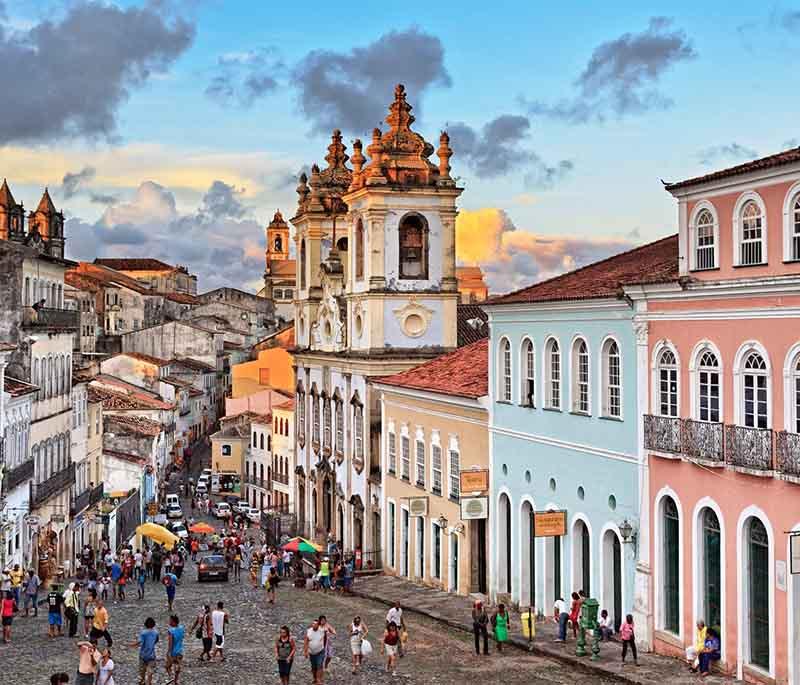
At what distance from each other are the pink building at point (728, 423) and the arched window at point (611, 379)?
1353mm

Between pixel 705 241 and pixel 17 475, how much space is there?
23.1 metres

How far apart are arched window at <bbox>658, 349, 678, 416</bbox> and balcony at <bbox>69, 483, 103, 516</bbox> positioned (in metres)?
28.0

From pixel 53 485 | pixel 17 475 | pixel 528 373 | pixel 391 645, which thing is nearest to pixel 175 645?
pixel 391 645

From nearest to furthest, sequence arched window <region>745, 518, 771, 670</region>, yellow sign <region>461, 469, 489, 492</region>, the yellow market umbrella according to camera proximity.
Answer: 1. arched window <region>745, 518, 771, 670</region>
2. yellow sign <region>461, 469, 489, 492</region>
3. the yellow market umbrella

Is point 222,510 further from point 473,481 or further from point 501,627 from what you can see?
point 501,627

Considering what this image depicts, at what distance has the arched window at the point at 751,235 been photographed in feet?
70.6

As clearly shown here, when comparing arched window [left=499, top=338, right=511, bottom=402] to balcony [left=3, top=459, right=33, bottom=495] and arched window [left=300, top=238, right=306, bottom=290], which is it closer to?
balcony [left=3, top=459, right=33, bottom=495]

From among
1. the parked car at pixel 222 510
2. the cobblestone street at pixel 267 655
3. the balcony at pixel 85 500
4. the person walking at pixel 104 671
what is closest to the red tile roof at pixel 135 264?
the parked car at pixel 222 510

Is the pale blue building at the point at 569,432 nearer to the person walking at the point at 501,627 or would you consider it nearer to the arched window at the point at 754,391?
the person walking at the point at 501,627

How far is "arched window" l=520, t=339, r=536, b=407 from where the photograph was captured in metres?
30.4

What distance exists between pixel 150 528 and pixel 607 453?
67.5ft

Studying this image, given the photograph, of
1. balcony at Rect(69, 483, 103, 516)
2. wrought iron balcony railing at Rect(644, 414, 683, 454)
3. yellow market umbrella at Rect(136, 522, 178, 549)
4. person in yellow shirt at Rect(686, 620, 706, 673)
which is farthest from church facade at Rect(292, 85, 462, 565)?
person in yellow shirt at Rect(686, 620, 706, 673)

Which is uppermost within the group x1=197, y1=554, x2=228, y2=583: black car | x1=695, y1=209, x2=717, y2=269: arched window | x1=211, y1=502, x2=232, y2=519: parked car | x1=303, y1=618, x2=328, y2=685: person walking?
x1=695, y1=209, x2=717, y2=269: arched window

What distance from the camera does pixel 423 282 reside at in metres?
48.3
